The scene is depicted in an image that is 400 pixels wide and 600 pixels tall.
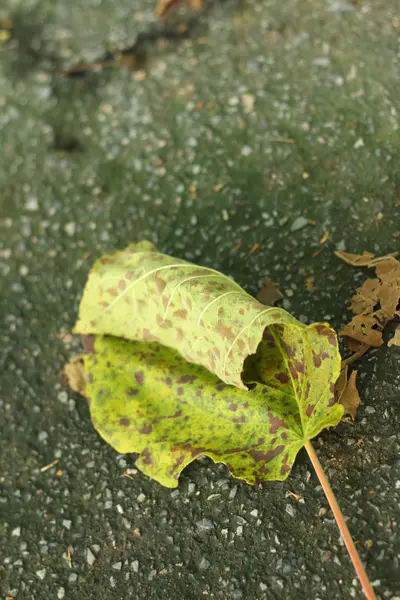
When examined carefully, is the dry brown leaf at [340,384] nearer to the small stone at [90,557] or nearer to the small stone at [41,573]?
the small stone at [90,557]

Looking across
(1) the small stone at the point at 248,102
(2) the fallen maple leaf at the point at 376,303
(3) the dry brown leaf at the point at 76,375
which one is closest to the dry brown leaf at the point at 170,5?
(1) the small stone at the point at 248,102

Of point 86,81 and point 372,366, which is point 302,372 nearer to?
point 372,366

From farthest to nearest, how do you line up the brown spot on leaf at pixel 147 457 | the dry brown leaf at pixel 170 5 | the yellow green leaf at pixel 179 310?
the dry brown leaf at pixel 170 5
the brown spot on leaf at pixel 147 457
the yellow green leaf at pixel 179 310

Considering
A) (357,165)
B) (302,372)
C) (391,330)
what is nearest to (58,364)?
(302,372)

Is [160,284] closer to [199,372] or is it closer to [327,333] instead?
[199,372]

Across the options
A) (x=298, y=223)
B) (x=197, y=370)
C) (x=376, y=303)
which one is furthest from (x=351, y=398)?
(x=298, y=223)

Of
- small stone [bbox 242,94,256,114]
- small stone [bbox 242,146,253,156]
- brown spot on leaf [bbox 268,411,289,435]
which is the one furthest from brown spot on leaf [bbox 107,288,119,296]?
small stone [bbox 242,94,256,114]
